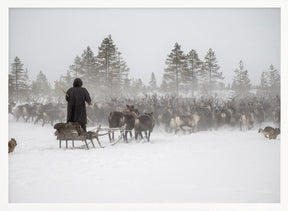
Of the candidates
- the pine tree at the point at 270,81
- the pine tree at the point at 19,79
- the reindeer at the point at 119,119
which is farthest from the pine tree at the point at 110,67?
the pine tree at the point at 270,81

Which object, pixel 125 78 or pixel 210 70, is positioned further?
pixel 125 78

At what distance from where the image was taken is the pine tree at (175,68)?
23.8 feet

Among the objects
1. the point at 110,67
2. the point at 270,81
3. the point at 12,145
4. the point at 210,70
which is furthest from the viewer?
the point at 110,67

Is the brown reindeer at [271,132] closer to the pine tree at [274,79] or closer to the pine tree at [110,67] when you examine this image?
the pine tree at [274,79]

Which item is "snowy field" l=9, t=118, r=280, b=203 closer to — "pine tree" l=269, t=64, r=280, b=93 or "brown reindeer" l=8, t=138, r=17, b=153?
"brown reindeer" l=8, t=138, r=17, b=153

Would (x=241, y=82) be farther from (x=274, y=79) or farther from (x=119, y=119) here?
(x=119, y=119)

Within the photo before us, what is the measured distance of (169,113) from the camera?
27.4ft

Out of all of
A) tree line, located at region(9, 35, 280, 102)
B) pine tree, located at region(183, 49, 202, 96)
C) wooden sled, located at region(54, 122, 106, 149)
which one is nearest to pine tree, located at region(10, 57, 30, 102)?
tree line, located at region(9, 35, 280, 102)

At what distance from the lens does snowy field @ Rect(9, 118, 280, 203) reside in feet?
14.6

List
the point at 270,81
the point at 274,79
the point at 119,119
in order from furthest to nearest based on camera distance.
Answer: the point at 119,119
the point at 270,81
the point at 274,79

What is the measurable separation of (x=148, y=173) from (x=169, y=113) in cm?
368

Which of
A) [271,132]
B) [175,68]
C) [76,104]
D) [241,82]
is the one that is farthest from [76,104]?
[271,132]

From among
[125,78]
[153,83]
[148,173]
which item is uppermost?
[125,78]
